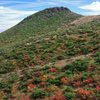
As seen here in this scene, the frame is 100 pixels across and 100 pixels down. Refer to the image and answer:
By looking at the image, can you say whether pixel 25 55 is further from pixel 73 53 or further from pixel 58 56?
pixel 73 53

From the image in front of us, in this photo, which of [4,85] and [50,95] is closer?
[50,95]

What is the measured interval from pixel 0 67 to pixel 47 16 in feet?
182

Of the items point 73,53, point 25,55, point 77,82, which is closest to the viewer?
point 77,82

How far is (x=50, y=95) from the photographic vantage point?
25.8 feet

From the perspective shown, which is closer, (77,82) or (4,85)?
(77,82)

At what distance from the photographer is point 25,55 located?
19875 mm

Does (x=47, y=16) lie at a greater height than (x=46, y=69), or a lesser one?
greater

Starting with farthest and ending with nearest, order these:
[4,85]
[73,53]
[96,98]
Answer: [73,53], [4,85], [96,98]

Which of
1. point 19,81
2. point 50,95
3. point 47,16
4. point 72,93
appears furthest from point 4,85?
point 47,16

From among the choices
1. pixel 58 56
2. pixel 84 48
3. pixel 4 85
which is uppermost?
pixel 84 48

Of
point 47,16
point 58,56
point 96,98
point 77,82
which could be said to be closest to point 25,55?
point 58,56

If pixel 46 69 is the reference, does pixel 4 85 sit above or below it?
below

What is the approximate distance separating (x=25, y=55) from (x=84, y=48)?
1272 cm

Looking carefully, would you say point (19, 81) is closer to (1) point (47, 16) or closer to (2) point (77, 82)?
(2) point (77, 82)
